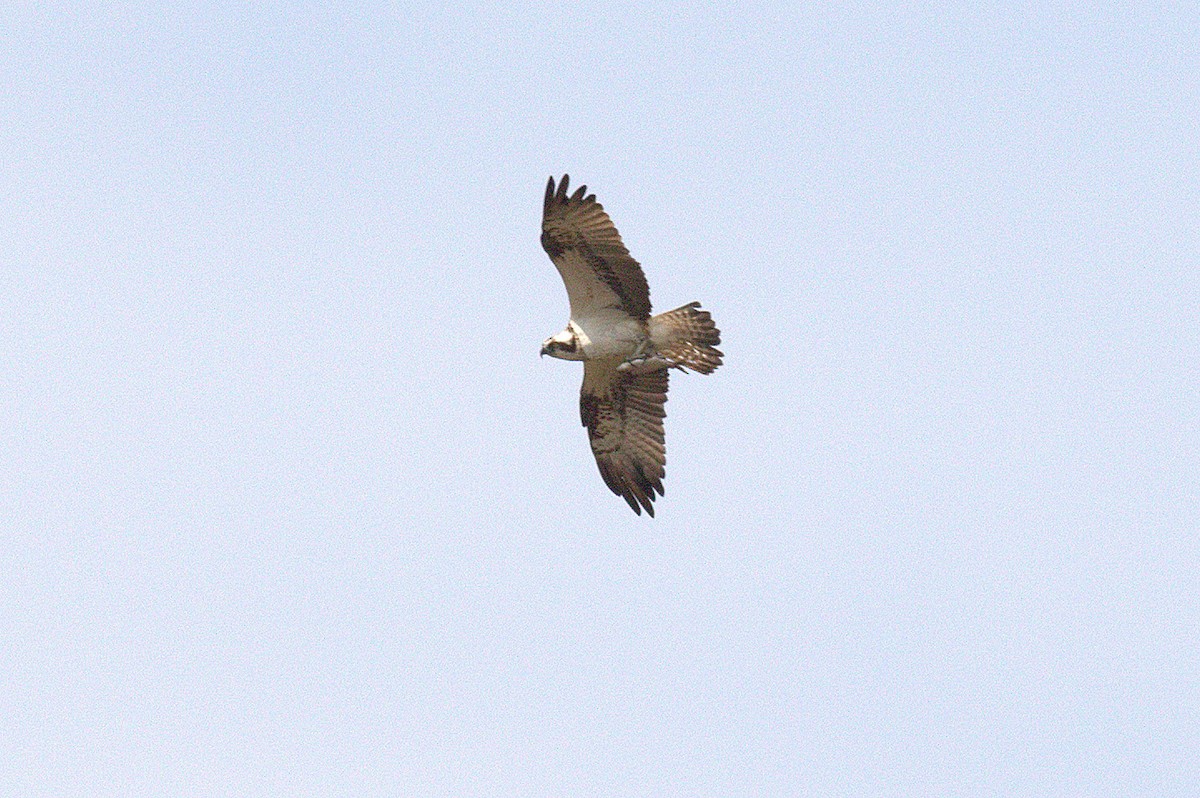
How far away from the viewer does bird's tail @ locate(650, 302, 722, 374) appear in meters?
19.0

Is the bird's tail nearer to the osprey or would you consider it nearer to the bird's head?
the osprey

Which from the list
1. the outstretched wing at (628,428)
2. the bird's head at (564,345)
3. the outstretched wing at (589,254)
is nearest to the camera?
the outstretched wing at (589,254)

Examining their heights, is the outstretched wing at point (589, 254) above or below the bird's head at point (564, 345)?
above

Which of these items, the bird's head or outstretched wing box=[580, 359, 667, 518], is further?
outstretched wing box=[580, 359, 667, 518]

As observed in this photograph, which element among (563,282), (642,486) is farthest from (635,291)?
(642,486)

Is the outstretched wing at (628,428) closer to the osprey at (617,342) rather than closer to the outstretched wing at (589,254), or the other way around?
the osprey at (617,342)

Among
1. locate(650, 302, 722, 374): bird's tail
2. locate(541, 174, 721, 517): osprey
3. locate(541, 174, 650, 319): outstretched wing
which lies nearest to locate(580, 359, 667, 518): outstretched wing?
locate(541, 174, 721, 517): osprey

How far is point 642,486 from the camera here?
65.6ft

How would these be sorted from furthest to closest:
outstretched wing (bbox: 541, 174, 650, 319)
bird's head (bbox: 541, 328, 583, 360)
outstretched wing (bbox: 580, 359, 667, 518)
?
outstretched wing (bbox: 580, 359, 667, 518), bird's head (bbox: 541, 328, 583, 360), outstretched wing (bbox: 541, 174, 650, 319)

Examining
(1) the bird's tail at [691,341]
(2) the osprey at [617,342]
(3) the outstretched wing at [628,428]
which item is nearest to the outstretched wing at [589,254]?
(2) the osprey at [617,342]

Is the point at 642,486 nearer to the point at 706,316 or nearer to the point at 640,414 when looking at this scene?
the point at 640,414

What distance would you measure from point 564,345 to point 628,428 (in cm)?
150

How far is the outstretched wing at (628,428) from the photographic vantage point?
64.6 ft

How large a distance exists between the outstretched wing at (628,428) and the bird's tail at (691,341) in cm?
59
